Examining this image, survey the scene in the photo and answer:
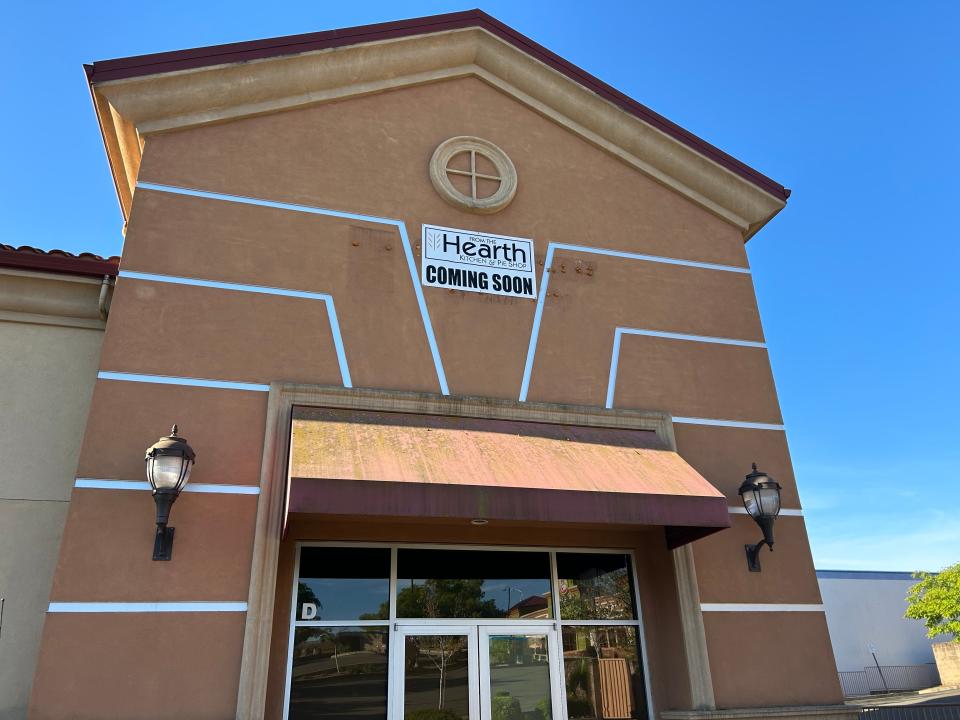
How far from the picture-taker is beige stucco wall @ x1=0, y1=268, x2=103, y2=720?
696cm

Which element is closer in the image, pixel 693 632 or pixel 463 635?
pixel 463 635

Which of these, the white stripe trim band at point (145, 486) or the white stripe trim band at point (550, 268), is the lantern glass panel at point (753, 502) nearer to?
the white stripe trim band at point (550, 268)

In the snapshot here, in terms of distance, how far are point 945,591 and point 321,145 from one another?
32458 millimetres

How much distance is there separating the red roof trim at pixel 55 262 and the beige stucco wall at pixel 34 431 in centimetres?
8

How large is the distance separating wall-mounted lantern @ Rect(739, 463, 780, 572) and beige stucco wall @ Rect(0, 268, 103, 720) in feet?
23.6

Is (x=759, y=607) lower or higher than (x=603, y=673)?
higher

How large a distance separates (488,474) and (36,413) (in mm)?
4889

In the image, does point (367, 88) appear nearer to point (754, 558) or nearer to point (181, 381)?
point (181, 381)

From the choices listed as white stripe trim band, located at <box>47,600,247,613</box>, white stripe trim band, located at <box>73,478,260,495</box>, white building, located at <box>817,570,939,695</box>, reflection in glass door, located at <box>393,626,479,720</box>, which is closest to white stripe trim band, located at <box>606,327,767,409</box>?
reflection in glass door, located at <box>393,626,479,720</box>

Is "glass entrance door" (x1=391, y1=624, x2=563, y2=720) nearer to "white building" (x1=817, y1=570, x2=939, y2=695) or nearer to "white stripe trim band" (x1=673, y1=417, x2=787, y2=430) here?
"white stripe trim band" (x1=673, y1=417, x2=787, y2=430)

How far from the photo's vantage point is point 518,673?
7.68 metres

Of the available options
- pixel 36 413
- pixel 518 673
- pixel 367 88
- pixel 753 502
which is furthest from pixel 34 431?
pixel 753 502

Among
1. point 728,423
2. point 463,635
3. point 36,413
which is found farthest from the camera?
point 728,423

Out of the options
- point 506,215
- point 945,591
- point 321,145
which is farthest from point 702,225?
point 945,591
